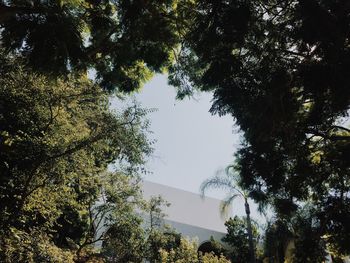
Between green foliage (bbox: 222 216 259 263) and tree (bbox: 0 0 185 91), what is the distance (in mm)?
14511

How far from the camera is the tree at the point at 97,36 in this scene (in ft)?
17.8

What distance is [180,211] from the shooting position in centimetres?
2388

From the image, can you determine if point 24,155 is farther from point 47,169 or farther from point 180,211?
point 180,211

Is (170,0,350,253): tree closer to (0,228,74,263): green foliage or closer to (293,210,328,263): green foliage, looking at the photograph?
(293,210,328,263): green foliage

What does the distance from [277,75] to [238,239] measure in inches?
691

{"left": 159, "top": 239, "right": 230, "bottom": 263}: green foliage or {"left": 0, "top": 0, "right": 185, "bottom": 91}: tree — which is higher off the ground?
{"left": 0, "top": 0, "right": 185, "bottom": 91}: tree

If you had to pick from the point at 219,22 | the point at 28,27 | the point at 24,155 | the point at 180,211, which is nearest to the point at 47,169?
the point at 24,155

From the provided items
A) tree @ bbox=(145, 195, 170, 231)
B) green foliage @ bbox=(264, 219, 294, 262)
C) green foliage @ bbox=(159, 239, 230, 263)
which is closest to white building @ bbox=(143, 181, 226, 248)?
green foliage @ bbox=(264, 219, 294, 262)

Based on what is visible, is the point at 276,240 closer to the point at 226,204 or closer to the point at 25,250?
the point at 226,204

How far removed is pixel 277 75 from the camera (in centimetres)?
556

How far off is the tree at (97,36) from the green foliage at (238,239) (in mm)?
14511

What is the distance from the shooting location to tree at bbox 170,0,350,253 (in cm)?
496

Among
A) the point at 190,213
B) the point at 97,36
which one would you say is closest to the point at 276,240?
the point at 190,213

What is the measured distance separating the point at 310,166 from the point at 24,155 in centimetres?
602
